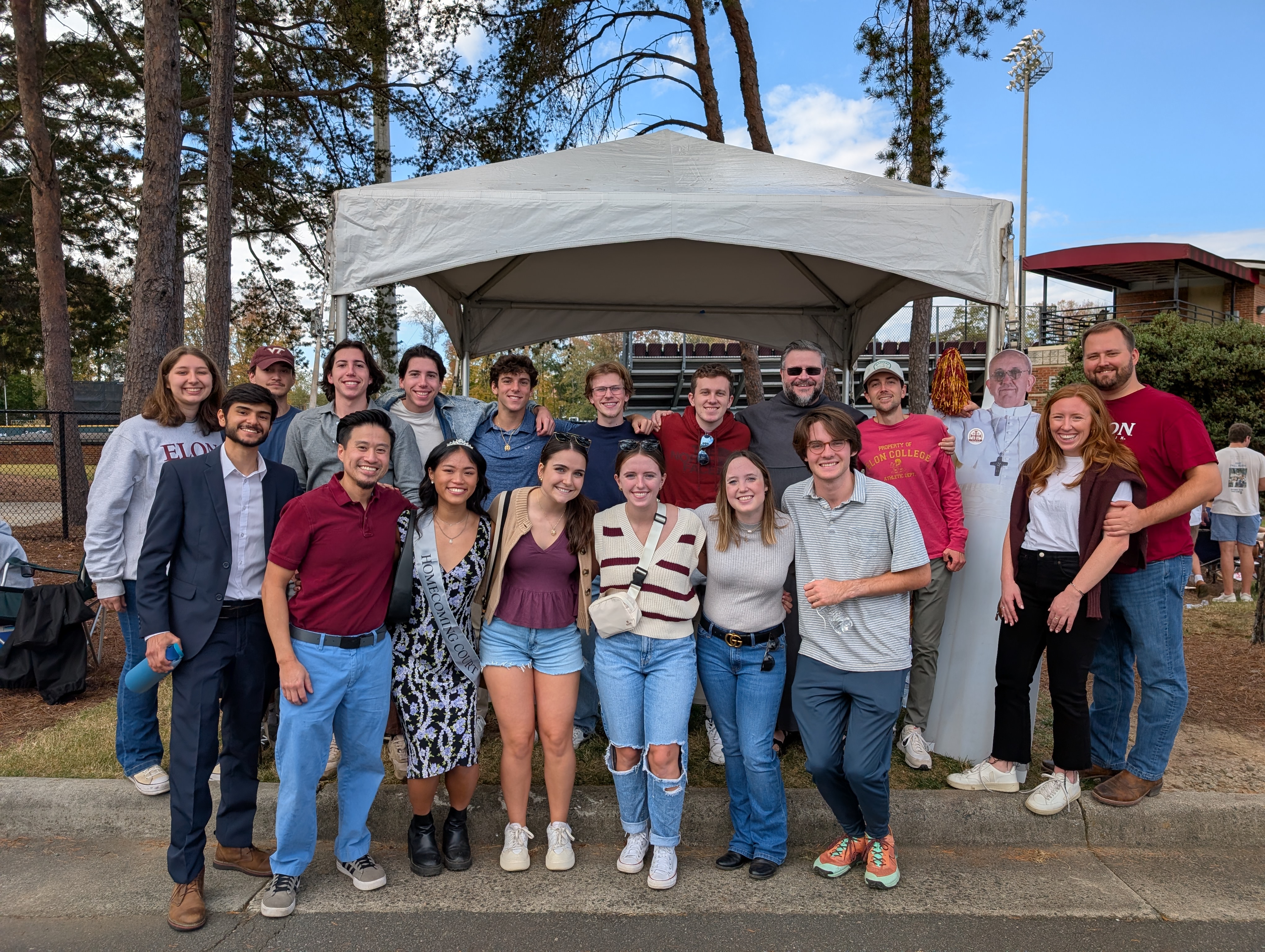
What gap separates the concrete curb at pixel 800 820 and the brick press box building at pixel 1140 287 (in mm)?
16812

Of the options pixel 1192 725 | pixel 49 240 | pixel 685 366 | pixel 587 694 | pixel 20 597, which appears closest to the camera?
pixel 587 694

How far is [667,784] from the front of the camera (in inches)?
122

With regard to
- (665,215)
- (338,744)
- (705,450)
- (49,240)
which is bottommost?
(338,744)

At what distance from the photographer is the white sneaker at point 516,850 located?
3.21m

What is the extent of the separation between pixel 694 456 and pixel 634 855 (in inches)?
67.7

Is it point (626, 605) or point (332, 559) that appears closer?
point (332, 559)

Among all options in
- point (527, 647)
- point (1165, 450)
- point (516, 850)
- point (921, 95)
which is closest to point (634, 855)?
point (516, 850)

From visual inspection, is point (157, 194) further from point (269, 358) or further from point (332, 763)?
point (332, 763)

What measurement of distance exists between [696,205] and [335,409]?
194 centimetres

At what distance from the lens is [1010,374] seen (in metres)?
3.93

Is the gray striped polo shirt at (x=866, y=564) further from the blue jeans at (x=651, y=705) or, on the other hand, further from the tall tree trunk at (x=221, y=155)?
the tall tree trunk at (x=221, y=155)

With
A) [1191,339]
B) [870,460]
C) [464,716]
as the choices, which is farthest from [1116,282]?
[464,716]

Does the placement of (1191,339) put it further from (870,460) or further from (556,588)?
(556,588)

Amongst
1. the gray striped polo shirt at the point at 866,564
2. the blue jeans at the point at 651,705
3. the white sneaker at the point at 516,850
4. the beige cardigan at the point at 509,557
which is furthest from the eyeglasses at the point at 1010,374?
the white sneaker at the point at 516,850
